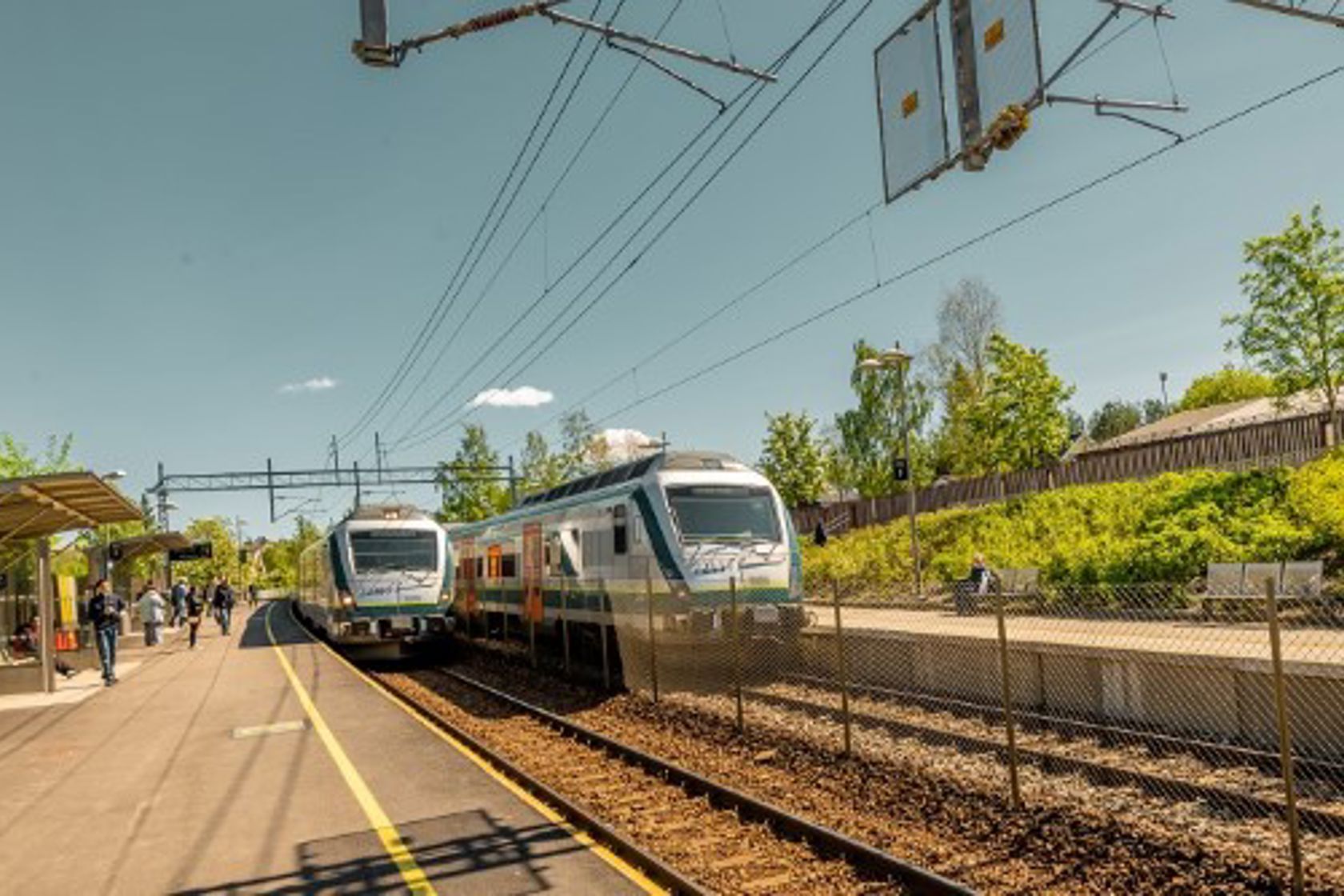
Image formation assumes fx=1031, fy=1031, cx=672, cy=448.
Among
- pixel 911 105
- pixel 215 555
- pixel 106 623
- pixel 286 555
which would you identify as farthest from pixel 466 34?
pixel 286 555

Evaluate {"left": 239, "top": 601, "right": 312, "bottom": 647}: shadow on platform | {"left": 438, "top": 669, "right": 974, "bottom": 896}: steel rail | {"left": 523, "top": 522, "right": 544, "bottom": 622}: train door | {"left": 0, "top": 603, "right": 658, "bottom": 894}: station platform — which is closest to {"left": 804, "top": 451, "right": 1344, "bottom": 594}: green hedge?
{"left": 523, "top": 522, "right": 544, "bottom": 622}: train door

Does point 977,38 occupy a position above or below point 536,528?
above

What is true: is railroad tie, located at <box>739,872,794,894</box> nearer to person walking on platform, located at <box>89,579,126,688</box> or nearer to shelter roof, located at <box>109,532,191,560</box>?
person walking on platform, located at <box>89,579,126,688</box>

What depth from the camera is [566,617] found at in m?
19.0

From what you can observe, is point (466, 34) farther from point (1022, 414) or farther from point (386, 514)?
point (1022, 414)

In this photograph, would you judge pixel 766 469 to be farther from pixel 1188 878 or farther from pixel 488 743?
pixel 1188 878

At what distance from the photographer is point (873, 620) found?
2189 centimetres

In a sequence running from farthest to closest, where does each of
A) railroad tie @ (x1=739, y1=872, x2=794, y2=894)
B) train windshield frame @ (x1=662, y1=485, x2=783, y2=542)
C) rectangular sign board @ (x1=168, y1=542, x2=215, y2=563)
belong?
rectangular sign board @ (x1=168, y1=542, x2=215, y2=563), train windshield frame @ (x1=662, y1=485, x2=783, y2=542), railroad tie @ (x1=739, y1=872, x2=794, y2=894)

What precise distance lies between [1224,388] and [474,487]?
214 ft

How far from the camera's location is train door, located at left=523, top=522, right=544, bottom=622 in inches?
844

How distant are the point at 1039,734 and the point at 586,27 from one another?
334 inches

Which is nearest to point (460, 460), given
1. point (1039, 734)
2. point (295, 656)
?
point (295, 656)

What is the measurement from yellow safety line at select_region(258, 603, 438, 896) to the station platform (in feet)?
0.08

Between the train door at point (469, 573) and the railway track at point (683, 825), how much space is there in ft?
47.5
